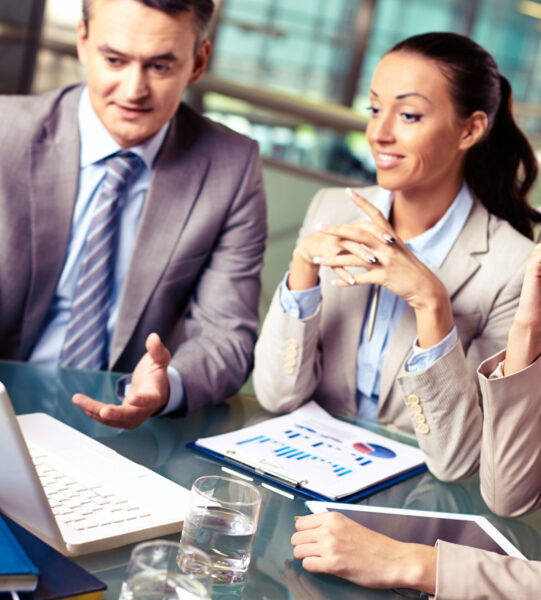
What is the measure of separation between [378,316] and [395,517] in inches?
30.8

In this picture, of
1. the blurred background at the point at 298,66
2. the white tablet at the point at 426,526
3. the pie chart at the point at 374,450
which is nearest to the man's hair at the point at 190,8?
the blurred background at the point at 298,66

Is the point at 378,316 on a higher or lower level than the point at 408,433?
higher

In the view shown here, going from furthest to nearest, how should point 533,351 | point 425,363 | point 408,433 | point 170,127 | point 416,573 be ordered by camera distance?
point 170,127 < point 408,433 < point 425,363 < point 533,351 < point 416,573

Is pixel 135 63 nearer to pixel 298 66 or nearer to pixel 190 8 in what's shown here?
pixel 190 8

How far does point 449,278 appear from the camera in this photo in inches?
76.5

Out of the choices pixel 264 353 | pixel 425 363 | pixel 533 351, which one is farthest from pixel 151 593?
pixel 264 353

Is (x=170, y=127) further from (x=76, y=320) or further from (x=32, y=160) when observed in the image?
(x=76, y=320)

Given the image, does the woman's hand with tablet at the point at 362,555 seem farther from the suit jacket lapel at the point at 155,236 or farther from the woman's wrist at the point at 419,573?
the suit jacket lapel at the point at 155,236

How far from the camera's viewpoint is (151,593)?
748 millimetres

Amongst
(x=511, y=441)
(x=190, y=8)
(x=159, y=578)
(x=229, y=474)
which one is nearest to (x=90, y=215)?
(x=190, y=8)

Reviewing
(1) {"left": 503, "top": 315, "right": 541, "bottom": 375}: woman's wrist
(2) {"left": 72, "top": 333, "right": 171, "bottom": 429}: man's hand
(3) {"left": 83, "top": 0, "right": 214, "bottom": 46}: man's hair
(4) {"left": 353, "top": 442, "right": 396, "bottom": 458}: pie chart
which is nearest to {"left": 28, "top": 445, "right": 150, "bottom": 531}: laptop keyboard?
(2) {"left": 72, "top": 333, "right": 171, "bottom": 429}: man's hand

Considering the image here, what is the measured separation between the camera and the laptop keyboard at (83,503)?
42.3 inches

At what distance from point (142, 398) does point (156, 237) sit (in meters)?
0.71

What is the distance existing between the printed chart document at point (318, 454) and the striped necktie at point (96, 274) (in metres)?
0.65
